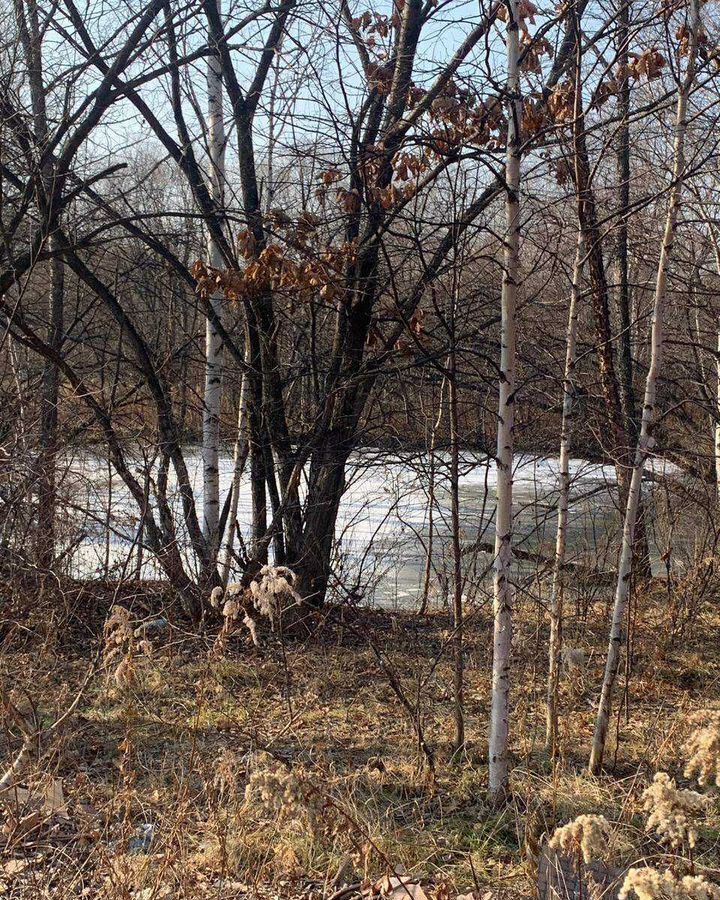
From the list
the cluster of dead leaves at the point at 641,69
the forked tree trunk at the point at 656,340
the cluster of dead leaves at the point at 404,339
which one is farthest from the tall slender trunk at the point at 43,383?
the cluster of dead leaves at the point at 641,69

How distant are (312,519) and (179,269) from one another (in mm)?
2327

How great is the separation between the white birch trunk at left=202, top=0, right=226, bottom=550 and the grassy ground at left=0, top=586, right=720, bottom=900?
1.13m

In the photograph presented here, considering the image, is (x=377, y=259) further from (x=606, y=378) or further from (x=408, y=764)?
(x=408, y=764)

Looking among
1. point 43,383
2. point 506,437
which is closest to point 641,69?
point 506,437

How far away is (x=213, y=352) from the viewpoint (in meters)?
7.39

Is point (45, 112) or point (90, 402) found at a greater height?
point (45, 112)

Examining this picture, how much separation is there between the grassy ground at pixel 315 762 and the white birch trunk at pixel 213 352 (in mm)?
1131

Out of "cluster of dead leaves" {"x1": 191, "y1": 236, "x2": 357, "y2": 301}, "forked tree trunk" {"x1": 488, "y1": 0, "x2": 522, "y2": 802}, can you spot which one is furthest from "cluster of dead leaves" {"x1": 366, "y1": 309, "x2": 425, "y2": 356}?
"forked tree trunk" {"x1": 488, "y1": 0, "x2": 522, "y2": 802}

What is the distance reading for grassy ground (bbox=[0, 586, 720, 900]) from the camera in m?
3.36

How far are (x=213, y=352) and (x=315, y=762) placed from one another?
416cm

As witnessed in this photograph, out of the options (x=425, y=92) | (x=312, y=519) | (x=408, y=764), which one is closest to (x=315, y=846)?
(x=408, y=764)

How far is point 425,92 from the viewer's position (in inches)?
235

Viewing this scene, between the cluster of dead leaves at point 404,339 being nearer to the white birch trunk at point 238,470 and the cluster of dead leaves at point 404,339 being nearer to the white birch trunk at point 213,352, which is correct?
the white birch trunk at point 238,470

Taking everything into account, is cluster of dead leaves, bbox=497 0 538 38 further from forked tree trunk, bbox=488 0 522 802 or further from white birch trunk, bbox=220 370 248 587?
white birch trunk, bbox=220 370 248 587
